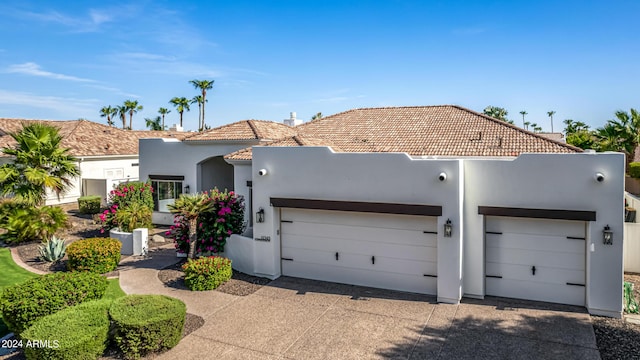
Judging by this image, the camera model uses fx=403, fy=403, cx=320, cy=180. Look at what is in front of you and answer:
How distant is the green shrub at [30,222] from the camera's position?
18.7 m

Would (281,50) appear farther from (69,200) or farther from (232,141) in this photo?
(69,200)

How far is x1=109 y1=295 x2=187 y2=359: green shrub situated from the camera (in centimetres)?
859

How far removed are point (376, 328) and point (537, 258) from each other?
207 inches

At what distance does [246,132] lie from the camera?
2219 centimetres

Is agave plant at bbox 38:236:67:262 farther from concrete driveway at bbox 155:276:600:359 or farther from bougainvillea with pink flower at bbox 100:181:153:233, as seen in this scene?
concrete driveway at bbox 155:276:600:359

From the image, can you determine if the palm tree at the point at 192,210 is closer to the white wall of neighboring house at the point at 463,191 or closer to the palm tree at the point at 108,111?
the white wall of neighboring house at the point at 463,191

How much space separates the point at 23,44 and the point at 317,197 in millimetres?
17461

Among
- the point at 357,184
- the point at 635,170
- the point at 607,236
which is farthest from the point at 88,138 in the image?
the point at 635,170

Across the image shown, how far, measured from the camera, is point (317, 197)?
13477mm

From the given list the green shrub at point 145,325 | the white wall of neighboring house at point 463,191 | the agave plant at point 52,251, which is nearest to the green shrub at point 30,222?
the agave plant at point 52,251

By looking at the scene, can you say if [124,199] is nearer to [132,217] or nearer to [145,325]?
[132,217]

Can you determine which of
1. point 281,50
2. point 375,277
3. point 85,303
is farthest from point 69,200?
point 375,277

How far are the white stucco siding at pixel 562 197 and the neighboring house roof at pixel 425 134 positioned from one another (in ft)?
14.3

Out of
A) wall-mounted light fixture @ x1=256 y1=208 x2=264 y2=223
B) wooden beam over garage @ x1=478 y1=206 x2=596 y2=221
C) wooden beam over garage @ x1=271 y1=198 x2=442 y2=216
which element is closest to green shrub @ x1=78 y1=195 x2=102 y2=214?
wall-mounted light fixture @ x1=256 y1=208 x2=264 y2=223
